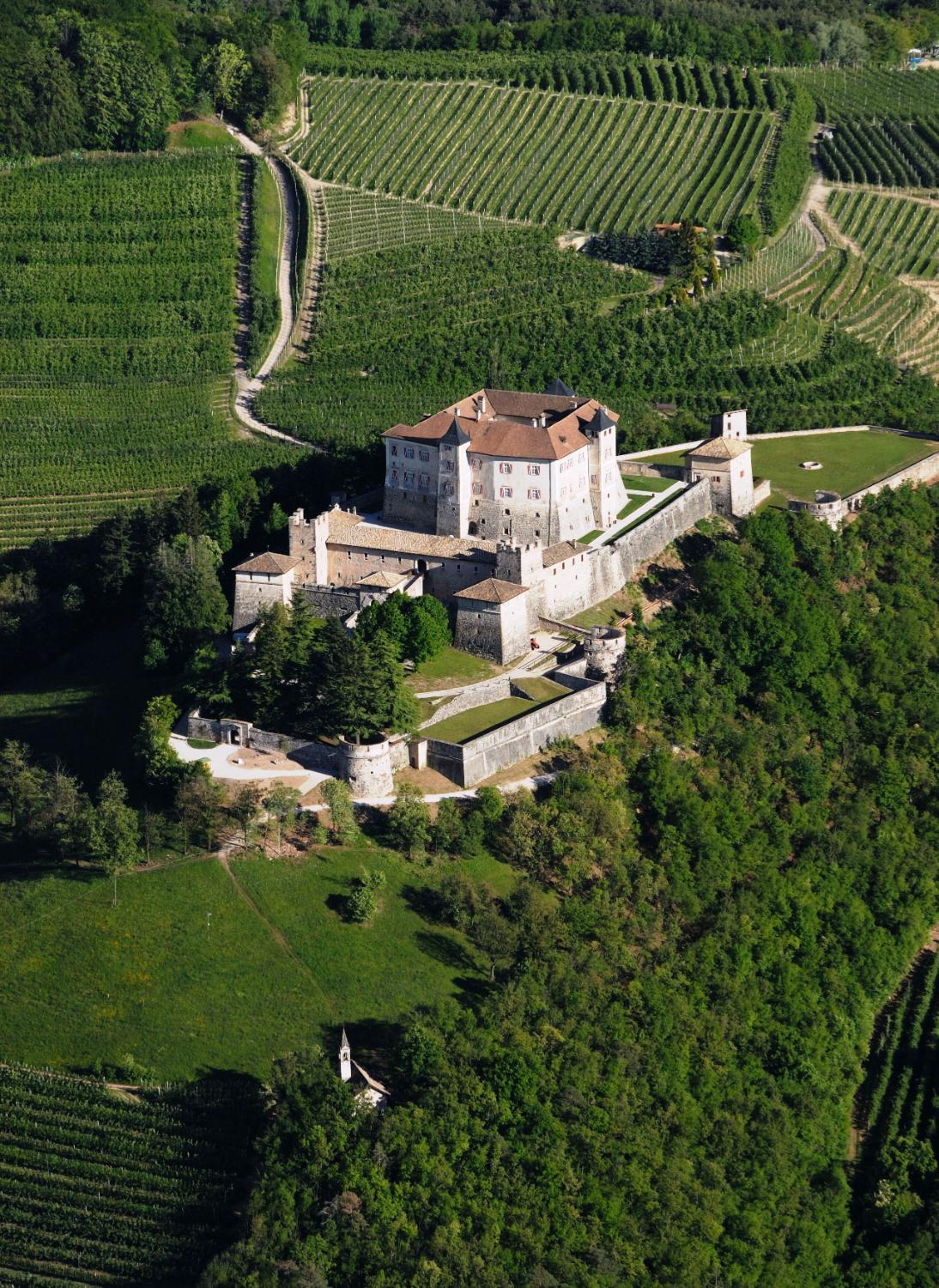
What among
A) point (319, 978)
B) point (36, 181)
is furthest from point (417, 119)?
point (319, 978)

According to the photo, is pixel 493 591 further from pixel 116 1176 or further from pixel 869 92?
pixel 869 92

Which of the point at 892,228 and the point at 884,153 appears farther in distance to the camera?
the point at 884,153

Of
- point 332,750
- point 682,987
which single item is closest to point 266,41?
point 332,750

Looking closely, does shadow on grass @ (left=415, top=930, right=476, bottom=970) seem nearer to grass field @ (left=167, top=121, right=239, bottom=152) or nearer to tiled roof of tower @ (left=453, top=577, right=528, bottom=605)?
tiled roof of tower @ (left=453, top=577, right=528, bottom=605)

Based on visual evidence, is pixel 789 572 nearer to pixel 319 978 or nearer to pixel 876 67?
pixel 319 978

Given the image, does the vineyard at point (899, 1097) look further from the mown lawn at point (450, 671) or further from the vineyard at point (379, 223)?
the vineyard at point (379, 223)

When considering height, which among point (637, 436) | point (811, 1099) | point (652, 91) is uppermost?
point (652, 91)
